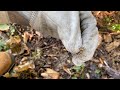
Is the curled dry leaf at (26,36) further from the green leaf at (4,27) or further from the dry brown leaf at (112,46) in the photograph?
the dry brown leaf at (112,46)

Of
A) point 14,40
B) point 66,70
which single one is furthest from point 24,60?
point 66,70

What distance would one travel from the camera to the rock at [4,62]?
6.66 feet

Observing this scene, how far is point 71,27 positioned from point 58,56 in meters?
0.48

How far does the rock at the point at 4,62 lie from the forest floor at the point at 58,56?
0.13ft

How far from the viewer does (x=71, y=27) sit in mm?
1809

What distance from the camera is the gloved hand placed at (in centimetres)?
180

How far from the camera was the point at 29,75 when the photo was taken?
2086 millimetres

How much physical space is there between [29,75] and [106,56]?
2.04 feet

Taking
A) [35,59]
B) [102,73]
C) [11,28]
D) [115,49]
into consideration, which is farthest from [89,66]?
[11,28]

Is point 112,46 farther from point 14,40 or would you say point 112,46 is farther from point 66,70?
point 14,40

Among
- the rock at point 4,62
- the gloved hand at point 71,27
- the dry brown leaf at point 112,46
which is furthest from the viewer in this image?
the dry brown leaf at point 112,46

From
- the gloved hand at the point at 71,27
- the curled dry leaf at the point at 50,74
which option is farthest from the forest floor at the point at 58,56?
the gloved hand at the point at 71,27

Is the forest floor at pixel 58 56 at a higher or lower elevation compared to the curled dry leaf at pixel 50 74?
higher
